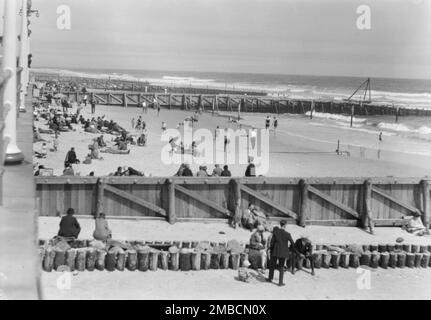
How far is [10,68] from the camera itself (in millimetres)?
8977

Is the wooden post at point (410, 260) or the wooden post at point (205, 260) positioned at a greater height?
the wooden post at point (205, 260)

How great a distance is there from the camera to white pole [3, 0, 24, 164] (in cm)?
903

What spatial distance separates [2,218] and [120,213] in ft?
28.4

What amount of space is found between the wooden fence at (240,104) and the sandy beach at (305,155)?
59.9ft

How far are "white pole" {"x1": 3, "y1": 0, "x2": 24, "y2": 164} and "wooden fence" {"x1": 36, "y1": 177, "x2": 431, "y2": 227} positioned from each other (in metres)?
4.78

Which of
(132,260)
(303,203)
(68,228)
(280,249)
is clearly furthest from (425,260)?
(68,228)

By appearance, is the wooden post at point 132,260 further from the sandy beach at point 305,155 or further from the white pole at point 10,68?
the sandy beach at point 305,155

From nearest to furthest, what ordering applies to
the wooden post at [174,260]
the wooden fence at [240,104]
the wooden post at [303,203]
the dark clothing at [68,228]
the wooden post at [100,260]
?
1. the wooden post at [100,260]
2. the wooden post at [174,260]
3. the dark clothing at [68,228]
4. the wooden post at [303,203]
5. the wooden fence at [240,104]

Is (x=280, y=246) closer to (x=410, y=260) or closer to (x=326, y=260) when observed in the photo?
(x=326, y=260)

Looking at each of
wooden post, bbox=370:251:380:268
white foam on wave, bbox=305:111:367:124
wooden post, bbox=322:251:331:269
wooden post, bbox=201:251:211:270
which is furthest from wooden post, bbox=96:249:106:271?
white foam on wave, bbox=305:111:367:124

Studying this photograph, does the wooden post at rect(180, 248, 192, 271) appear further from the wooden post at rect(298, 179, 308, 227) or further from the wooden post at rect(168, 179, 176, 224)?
the wooden post at rect(298, 179, 308, 227)

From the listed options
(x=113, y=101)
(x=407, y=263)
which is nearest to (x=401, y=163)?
(x=407, y=263)

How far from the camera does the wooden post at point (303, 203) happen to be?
1512cm

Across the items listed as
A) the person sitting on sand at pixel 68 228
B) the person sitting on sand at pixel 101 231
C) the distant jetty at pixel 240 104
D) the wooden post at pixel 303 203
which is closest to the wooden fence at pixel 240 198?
the wooden post at pixel 303 203
